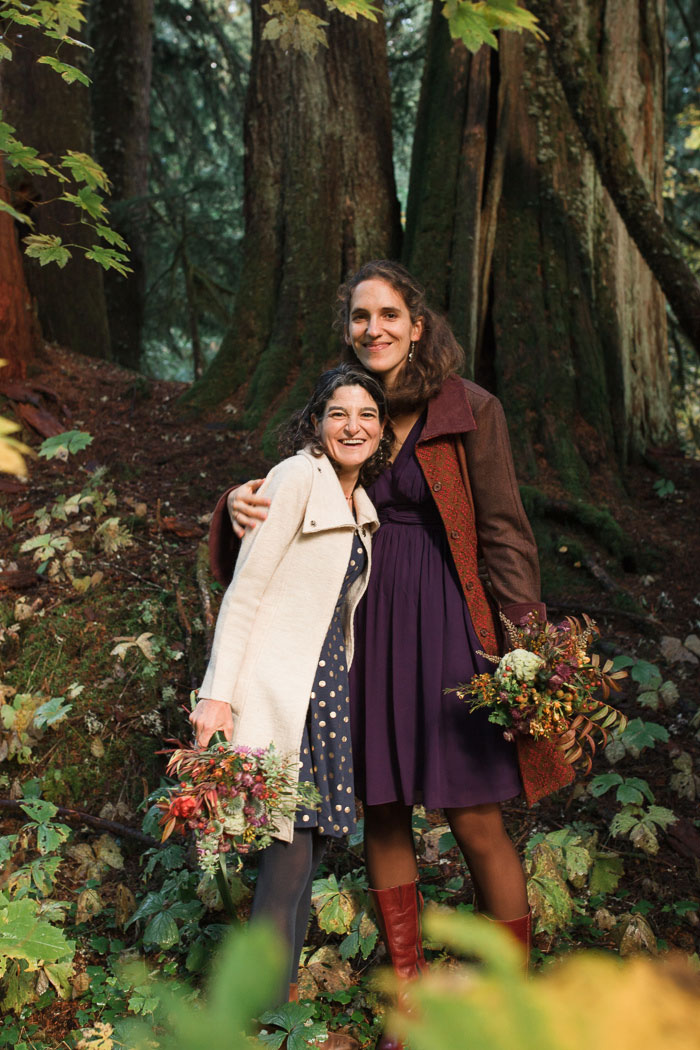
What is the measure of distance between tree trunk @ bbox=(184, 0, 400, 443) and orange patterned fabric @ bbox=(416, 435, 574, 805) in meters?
2.94

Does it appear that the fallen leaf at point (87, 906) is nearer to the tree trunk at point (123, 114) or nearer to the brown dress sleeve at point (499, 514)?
the brown dress sleeve at point (499, 514)

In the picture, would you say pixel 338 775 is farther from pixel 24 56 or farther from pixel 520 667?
pixel 24 56

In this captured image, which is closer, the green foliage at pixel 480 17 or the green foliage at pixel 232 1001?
the green foliage at pixel 232 1001

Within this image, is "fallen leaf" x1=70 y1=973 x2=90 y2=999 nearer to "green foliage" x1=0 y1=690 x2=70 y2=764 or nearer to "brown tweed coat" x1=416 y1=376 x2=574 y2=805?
"green foliage" x1=0 y1=690 x2=70 y2=764

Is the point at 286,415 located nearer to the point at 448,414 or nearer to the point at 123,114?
the point at 448,414

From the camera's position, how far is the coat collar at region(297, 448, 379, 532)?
7.96ft

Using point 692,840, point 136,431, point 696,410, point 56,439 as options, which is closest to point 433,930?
point 692,840

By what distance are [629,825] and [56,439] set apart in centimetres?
351

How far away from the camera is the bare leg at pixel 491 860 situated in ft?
8.31

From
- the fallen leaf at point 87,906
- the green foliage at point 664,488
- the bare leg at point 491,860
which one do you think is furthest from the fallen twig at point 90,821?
the green foliage at point 664,488

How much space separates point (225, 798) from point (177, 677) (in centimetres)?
188

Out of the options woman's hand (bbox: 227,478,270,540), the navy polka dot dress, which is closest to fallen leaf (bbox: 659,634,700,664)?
the navy polka dot dress

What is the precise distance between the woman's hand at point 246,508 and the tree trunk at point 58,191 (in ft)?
17.8

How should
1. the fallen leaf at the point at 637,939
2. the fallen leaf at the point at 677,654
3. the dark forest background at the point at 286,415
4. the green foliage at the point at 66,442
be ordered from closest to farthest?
the fallen leaf at the point at 637,939, the dark forest background at the point at 286,415, the fallen leaf at the point at 677,654, the green foliage at the point at 66,442
